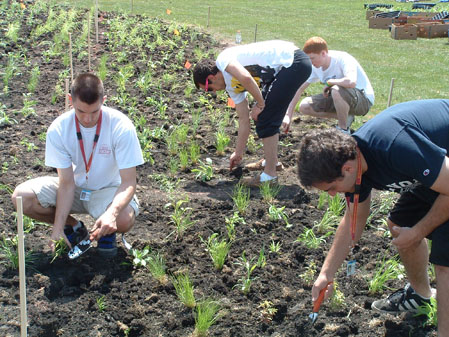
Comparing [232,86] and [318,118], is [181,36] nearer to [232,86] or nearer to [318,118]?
[318,118]

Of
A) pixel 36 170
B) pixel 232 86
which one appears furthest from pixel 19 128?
pixel 232 86

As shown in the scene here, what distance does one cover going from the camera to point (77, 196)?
4.30 metres

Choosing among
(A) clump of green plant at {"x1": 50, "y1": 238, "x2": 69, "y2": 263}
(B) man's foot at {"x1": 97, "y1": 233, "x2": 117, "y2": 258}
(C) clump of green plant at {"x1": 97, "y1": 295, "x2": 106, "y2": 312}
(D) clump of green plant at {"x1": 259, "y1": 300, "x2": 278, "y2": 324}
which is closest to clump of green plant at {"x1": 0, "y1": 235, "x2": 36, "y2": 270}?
(A) clump of green plant at {"x1": 50, "y1": 238, "x2": 69, "y2": 263}

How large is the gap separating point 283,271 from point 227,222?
0.76 m

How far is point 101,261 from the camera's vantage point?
4.14 m

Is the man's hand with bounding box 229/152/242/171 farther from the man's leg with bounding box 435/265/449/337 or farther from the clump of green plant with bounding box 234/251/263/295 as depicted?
the man's leg with bounding box 435/265/449/337

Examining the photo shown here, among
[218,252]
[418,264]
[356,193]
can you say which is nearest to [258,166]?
[218,252]

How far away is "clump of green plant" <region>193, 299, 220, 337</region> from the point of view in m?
3.38

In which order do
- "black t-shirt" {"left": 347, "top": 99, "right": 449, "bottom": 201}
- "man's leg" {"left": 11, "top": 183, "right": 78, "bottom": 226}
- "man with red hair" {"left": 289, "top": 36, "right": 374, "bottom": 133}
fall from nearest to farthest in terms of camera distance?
"black t-shirt" {"left": 347, "top": 99, "right": 449, "bottom": 201} → "man's leg" {"left": 11, "top": 183, "right": 78, "bottom": 226} → "man with red hair" {"left": 289, "top": 36, "right": 374, "bottom": 133}

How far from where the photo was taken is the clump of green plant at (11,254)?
3977 millimetres

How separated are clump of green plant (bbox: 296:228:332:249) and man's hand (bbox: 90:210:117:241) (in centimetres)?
142

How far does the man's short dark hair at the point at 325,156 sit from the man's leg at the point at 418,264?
0.77 metres

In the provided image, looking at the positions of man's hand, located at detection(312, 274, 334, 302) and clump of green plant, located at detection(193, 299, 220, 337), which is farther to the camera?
clump of green plant, located at detection(193, 299, 220, 337)

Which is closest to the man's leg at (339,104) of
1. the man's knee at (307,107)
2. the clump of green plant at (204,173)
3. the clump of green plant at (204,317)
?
the man's knee at (307,107)
